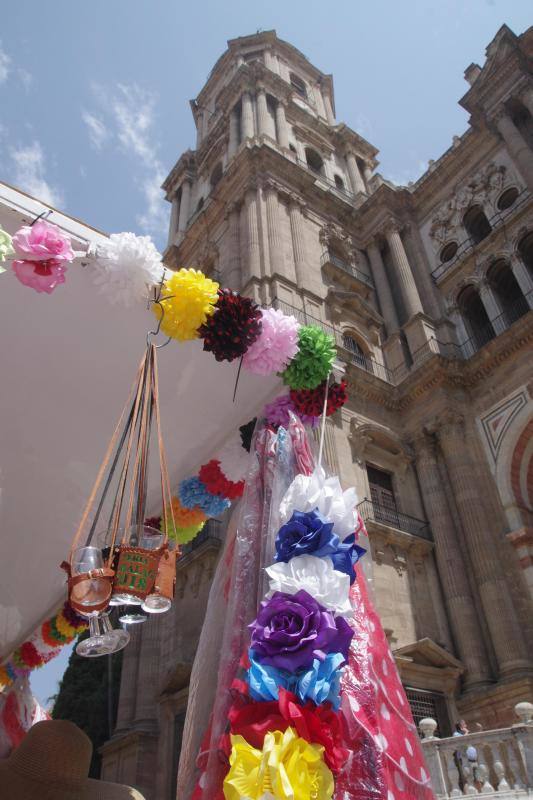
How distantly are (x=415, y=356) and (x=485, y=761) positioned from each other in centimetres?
1084

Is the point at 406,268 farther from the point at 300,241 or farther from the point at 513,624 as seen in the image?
the point at 513,624

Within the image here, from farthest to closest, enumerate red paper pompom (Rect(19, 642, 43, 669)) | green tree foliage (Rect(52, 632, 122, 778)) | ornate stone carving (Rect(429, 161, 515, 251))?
ornate stone carving (Rect(429, 161, 515, 251)), green tree foliage (Rect(52, 632, 122, 778)), red paper pompom (Rect(19, 642, 43, 669))

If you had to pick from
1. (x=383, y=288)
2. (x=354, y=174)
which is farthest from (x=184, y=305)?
(x=354, y=174)

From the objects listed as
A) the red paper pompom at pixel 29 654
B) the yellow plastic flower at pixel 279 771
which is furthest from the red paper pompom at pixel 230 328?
the red paper pompom at pixel 29 654

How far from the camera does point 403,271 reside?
1867 centimetres

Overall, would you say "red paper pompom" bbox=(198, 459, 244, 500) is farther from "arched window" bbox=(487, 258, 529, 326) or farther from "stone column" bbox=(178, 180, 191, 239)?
"stone column" bbox=(178, 180, 191, 239)

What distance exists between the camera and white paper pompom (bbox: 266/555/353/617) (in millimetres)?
2447

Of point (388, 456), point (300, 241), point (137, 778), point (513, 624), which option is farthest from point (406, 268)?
point (137, 778)

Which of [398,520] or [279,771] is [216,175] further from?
[279,771]

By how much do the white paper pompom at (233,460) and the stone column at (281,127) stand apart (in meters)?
18.9

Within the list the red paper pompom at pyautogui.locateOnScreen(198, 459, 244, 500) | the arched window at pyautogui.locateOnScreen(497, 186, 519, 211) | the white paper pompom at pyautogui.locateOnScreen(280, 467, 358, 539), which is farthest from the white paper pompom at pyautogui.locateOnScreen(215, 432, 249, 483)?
the arched window at pyautogui.locateOnScreen(497, 186, 519, 211)

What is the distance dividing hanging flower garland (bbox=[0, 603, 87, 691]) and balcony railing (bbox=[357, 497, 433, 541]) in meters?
8.30

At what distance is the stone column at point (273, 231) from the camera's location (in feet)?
53.9

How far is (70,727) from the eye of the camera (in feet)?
7.74
